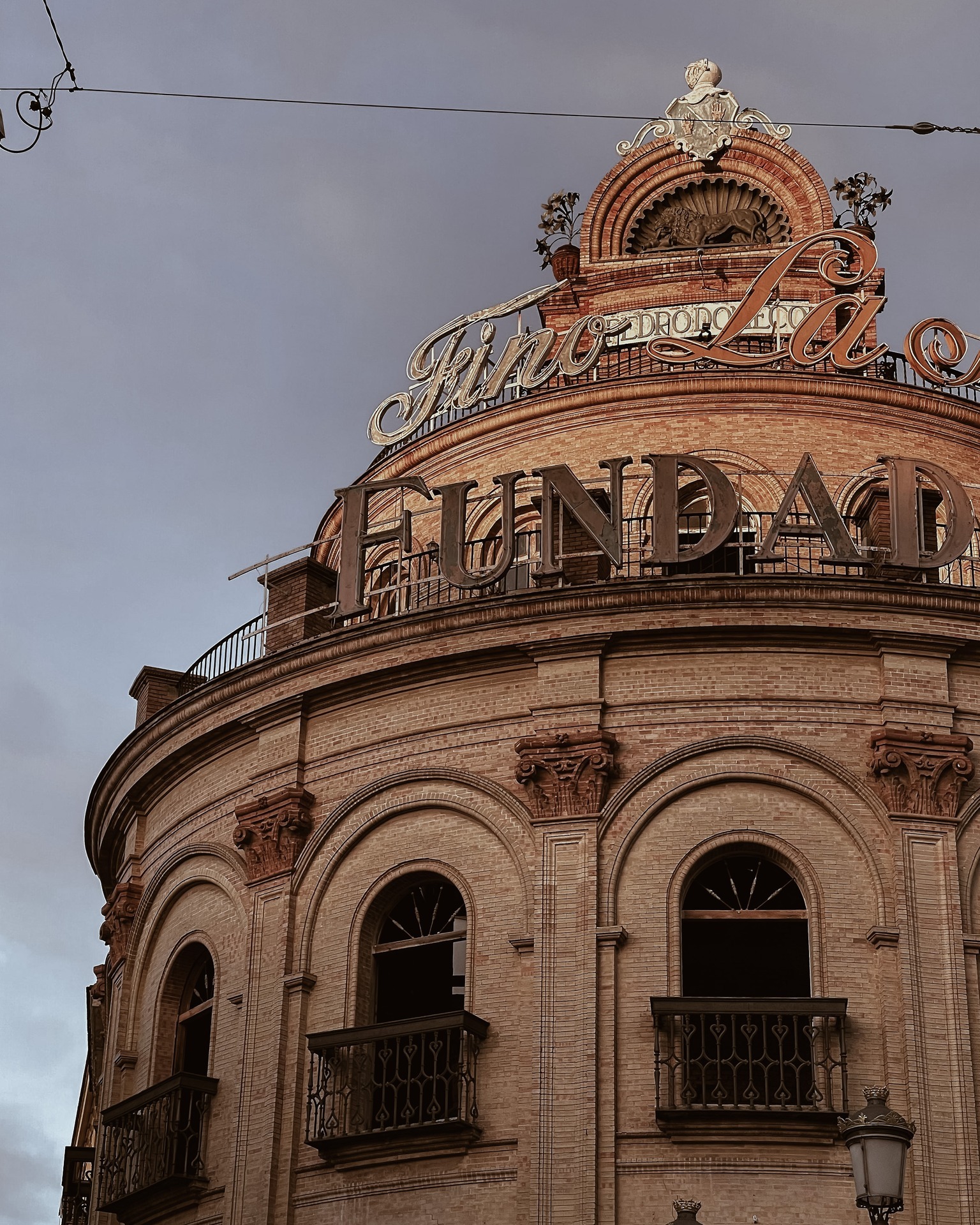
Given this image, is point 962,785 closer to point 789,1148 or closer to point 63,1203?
point 789,1148

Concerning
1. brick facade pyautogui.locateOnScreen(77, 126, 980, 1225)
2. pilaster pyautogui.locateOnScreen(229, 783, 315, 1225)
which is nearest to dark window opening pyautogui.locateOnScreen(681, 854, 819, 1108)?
brick facade pyautogui.locateOnScreen(77, 126, 980, 1225)

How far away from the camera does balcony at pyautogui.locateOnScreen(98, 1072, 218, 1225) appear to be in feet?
93.6

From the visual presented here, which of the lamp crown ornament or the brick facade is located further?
the brick facade

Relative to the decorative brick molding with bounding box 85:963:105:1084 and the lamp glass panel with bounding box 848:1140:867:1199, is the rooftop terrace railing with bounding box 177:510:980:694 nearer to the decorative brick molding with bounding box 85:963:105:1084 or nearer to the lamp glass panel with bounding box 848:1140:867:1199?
the decorative brick molding with bounding box 85:963:105:1084

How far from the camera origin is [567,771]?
27.5 m

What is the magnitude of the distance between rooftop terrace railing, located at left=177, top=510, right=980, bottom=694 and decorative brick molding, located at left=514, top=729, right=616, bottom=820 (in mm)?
2211

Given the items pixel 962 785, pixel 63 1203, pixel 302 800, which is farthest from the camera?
pixel 63 1203

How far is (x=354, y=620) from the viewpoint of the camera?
1307 inches

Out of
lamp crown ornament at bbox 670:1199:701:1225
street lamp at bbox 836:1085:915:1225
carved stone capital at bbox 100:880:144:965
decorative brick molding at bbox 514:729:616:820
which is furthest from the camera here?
carved stone capital at bbox 100:880:144:965

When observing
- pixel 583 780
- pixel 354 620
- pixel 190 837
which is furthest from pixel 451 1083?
pixel 354 620

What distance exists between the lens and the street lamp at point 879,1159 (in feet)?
53.9

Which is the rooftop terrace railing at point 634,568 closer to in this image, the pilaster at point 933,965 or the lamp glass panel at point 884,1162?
the pilaster at point 933,965

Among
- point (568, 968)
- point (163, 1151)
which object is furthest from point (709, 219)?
point (163, 1151)

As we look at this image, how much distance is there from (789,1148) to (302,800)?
858 cm
